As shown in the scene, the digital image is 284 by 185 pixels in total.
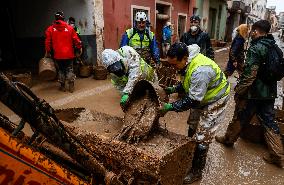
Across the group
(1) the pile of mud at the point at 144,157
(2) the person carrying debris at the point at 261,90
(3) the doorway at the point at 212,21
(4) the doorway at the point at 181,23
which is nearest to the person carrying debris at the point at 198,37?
(2) the person carrying debris at the point at 261,90

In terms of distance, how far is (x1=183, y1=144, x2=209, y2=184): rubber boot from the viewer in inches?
131

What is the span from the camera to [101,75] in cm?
840

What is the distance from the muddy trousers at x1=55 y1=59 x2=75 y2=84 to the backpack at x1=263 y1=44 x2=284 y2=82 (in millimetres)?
4849

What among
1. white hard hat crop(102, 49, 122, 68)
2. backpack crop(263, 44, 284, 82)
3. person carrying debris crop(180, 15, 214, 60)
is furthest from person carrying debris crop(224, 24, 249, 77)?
white hard hat crop(102, 49, 122, 68)

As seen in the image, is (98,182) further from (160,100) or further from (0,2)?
(0,2)

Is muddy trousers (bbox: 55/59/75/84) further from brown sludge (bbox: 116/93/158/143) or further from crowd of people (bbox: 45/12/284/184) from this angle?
brown sludge (bbox: 116/93/158/143)

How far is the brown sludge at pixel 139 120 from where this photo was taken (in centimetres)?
315

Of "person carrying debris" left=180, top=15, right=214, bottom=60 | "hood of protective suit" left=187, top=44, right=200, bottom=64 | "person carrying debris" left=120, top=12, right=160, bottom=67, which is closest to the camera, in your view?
"hood of protective suit" left=187, top=44, right=200, bottom=64

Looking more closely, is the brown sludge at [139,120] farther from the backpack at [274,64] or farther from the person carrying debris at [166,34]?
the person carrying debris at [166,34]

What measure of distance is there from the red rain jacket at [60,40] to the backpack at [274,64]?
4.66 metres

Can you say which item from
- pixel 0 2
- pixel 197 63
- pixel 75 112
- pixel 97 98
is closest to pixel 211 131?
pixel 197 63

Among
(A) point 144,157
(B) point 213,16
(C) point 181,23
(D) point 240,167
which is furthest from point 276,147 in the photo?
(B) point 213,16

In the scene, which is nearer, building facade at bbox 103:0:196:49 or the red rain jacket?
A: the red rain jacket

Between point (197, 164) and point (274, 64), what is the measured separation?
67.3 inches
